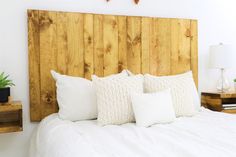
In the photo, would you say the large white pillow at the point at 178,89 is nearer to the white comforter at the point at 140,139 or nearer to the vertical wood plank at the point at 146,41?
the white comforter at the point at 140,139

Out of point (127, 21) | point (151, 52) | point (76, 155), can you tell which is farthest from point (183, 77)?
point (76, 155)

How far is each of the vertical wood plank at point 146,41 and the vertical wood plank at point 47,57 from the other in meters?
0.89

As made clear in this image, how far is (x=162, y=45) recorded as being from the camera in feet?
8.80

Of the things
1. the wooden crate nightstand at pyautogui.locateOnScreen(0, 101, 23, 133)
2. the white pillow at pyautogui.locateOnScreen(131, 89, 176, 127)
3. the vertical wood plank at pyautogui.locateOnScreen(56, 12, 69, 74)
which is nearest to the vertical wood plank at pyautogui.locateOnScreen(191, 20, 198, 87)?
the white pillow at pyautogui.locateOnScreen(131, 89, 176, 127)

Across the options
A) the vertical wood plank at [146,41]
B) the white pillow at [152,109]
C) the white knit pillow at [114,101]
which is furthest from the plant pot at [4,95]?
the vertical wood plank at [146,41]

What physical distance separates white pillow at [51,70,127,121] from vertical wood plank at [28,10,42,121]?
244 mm

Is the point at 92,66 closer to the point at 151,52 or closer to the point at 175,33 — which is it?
the point at 151,52

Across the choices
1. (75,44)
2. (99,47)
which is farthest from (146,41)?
(75,44)

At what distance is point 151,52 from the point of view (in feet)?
8.63

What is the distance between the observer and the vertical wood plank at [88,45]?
7.79 ft

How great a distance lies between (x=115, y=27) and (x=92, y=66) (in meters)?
0.45

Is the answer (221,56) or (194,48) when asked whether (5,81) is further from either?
(221,56)

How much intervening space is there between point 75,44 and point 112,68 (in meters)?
0.42

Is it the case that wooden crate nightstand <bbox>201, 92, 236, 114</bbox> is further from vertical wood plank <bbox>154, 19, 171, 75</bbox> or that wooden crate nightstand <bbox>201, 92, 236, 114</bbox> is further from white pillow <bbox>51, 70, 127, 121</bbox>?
white pillow <bbox>51, 70, 127, 121</bbox>
